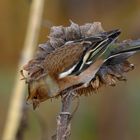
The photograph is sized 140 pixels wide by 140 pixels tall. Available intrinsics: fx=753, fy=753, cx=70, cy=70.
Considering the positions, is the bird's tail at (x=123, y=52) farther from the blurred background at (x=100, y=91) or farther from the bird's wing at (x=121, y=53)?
the blurred background at (x=100, y=91)

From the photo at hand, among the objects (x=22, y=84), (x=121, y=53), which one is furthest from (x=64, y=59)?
(x=22, y=84)

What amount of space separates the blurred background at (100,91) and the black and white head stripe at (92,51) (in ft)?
6.00

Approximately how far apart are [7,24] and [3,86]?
23.7 inches

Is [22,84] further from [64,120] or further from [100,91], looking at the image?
[100,91]

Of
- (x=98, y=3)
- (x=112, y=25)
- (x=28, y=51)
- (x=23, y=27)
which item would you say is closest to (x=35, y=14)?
(x=28, y=51)

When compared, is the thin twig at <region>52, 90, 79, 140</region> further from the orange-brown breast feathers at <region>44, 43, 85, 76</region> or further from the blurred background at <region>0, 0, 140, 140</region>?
the blurred background at <region>0, 0, 140, 140</region>

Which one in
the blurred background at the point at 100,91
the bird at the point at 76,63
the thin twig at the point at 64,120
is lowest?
the thin twig at the point at 64,120

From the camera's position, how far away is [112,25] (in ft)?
17.6

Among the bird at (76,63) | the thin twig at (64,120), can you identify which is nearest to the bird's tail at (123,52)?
the bird at (76,63)

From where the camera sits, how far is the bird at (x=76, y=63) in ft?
7.23

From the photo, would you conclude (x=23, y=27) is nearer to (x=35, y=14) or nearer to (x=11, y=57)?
(x=11, y=57)

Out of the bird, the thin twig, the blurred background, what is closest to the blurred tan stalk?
the bird

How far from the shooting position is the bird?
2.20 m

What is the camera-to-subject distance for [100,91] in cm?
500
